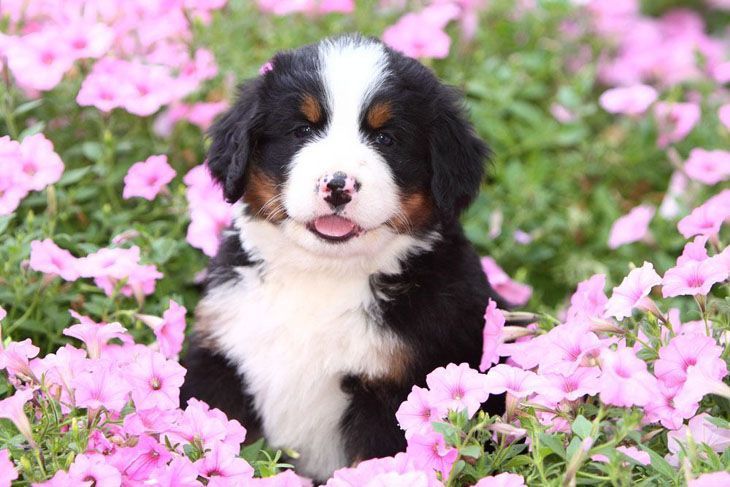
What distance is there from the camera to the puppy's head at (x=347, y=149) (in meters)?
3.04

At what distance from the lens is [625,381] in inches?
102

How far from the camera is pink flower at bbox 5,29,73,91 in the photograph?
3.96 m

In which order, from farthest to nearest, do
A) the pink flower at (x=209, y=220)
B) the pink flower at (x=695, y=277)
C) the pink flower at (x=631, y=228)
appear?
the pink flower at (x=631, y=228), the pink flower at (x=209, y=220), the pink flower at (x=695, y=277)

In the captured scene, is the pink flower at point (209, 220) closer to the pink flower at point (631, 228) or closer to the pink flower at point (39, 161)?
the pink flower at point (39, 161)

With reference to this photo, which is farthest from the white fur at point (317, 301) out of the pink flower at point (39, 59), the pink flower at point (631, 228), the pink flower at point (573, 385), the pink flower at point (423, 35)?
the pink flower at point (423, 35)

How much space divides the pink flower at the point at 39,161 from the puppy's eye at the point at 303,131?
0.94m

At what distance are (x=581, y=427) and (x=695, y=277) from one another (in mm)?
641

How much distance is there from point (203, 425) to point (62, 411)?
0.43 meters

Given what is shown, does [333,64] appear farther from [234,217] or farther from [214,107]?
[214,107]

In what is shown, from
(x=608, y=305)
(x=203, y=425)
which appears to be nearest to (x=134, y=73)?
(x=203, y=425)

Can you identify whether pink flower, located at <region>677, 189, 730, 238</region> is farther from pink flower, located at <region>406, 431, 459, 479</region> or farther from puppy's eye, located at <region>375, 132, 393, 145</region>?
pink flower, located at <region>406, 431, 459, 479</region>

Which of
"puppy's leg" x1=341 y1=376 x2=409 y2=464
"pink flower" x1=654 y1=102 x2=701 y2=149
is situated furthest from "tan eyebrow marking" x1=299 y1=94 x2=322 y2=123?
"pink flower" x1=654 y1=102 x2=701 y2=149

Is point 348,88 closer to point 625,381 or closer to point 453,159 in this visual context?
point 453,159

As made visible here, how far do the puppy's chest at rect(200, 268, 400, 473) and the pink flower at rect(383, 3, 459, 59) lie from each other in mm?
1481
